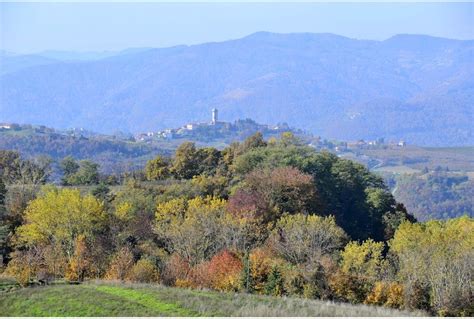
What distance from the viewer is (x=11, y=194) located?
4366cm

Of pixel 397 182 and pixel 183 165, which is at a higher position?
pixel 183 165

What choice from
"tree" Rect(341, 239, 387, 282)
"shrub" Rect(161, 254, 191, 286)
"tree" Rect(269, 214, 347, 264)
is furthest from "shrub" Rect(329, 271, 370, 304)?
"shrub" Rect(161, 254, 191, 286)

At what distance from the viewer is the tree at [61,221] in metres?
34.7

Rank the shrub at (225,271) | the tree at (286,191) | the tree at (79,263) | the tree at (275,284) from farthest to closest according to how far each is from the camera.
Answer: the tree at (286,191)
the tree at (79,263)
the shrub at (225,271)
the tree at (275,284)

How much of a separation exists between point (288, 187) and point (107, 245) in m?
12.5

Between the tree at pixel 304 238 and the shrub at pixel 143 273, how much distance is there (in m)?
6.45

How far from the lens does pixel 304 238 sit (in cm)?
3491

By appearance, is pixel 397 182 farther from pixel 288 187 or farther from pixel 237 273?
pixel 237 273

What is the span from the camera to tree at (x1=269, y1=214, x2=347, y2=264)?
33281 millimetres

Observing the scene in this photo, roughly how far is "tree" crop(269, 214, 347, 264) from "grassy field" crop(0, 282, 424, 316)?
1038 centimetres

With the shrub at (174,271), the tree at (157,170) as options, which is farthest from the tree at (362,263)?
the tree at (157,170)

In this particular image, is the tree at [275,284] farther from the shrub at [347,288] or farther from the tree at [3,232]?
the tree at [3,232]

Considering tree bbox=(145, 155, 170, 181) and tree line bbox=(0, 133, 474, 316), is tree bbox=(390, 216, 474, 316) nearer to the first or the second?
tree line bbox=(0, 133, 474, 316)

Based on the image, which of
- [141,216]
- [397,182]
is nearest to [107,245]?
[141,216]
